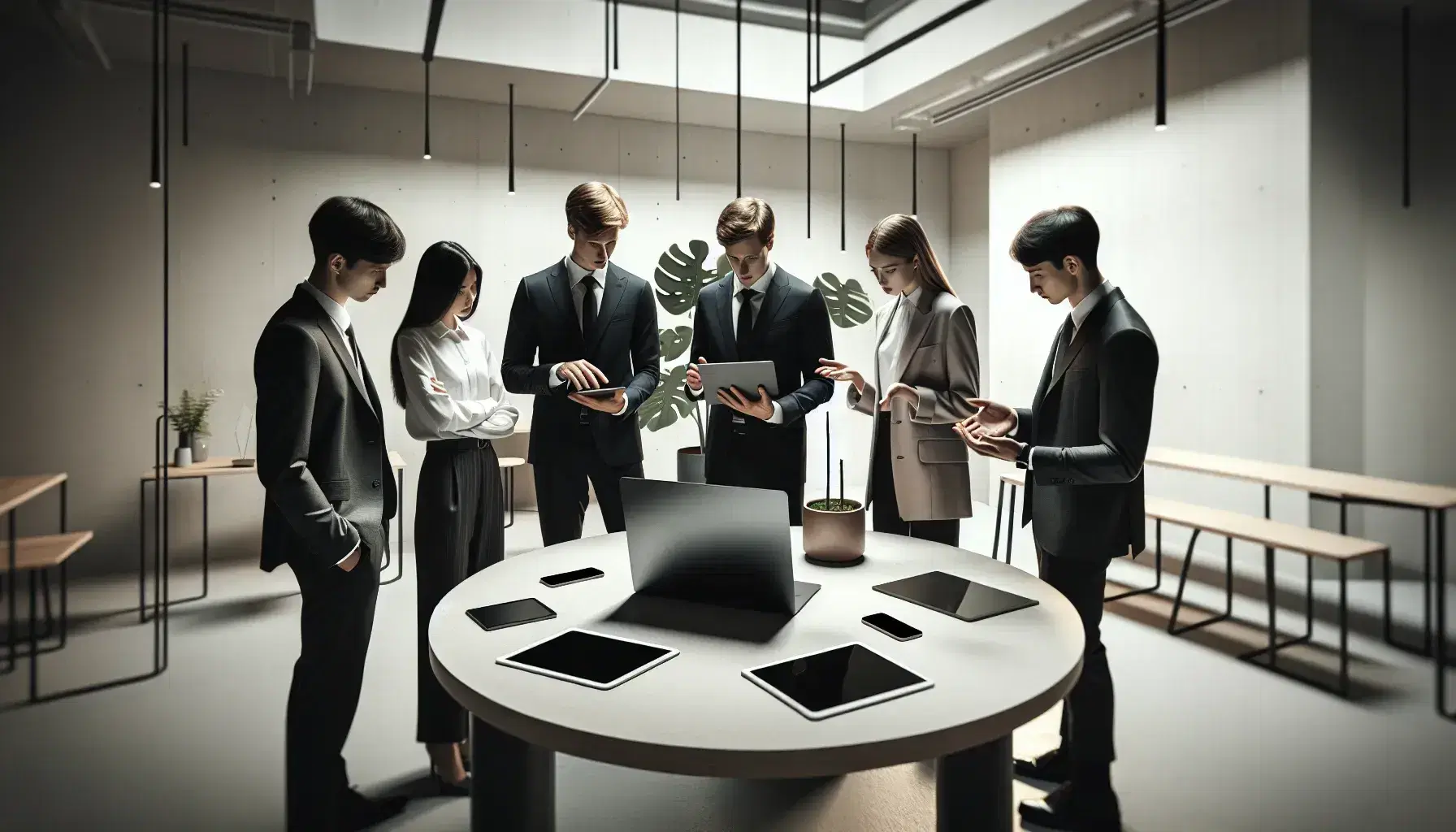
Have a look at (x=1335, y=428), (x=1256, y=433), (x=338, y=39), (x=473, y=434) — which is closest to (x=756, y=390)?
(x=473, y=434)

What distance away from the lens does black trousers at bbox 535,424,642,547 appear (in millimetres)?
2701

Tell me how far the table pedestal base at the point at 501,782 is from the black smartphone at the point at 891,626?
1.19 ft

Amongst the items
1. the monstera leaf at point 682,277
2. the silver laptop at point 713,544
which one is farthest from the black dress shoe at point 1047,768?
the monstera leaf at point 682,277

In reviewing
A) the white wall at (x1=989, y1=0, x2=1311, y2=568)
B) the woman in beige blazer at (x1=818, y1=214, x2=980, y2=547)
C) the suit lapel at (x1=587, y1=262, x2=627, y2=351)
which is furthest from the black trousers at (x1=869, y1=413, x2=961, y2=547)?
the white wall at (x1=989, y1=0, x2=1311, y2=568)

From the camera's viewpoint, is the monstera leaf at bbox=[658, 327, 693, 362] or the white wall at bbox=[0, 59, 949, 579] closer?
the white wall at bbox=[0, 59, 949, 579]

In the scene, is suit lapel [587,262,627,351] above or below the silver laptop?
above

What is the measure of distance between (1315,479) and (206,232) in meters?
5.76

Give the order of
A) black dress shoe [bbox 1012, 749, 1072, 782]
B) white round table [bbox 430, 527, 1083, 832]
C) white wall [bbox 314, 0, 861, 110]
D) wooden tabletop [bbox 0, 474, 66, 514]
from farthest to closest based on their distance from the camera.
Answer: white wall [bbox 314, 0, 861, 110]
wooden tabletop [bbox 0, 474, 66, 514]
black dress shoe [bbox 1012, 749, 1072, 782]
white round table [bbox 430, 527, 1083, 832]

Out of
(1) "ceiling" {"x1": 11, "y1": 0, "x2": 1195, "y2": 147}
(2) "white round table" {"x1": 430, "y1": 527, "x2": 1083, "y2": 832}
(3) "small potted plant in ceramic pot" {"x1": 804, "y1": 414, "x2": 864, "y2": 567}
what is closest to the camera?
(2) "white round table" {"x1": 430, "y1": 527, "x2": 1083, "y2": 832}

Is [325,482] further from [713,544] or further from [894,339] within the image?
[894,339]

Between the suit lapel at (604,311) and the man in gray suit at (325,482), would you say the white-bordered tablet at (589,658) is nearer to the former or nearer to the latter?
the man in gray suit at (325,482)

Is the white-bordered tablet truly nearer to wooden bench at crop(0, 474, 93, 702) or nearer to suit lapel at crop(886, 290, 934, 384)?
suit lapel at crop(886, 290, 934, 384)

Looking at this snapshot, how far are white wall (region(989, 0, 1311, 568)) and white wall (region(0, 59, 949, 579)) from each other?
9.86 feet

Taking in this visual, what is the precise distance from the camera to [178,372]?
4.81 m
